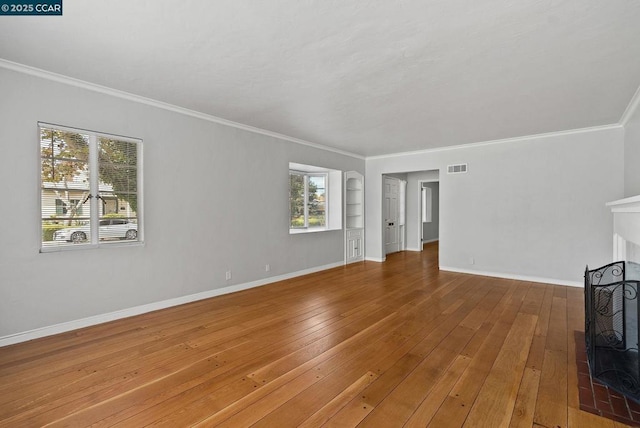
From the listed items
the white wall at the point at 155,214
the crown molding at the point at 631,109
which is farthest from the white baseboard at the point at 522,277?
the white wall at the point at 155,214

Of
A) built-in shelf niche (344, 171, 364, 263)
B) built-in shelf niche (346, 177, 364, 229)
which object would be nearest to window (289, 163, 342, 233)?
built-in shelf niche (344, 171, 364, 263)

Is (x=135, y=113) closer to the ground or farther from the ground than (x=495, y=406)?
farther from the ground

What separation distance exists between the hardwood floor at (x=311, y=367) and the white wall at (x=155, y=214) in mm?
415

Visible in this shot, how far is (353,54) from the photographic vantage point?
8.75 ft

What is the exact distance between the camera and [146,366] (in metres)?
2.58

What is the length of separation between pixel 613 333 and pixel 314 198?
16.9 feet

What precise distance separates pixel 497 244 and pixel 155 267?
6.00 meters

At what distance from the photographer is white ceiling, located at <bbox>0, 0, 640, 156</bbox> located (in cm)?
210

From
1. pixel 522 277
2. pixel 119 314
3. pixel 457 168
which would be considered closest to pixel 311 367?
pixel 119 314

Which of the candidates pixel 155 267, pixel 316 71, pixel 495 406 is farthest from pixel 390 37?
pixel 155 267

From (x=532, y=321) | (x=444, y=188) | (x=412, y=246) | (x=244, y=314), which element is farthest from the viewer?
(x=412, y=246)

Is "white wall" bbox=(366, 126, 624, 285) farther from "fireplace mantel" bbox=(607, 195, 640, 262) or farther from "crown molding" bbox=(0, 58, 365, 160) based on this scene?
"crown molding" bbox=(0, 58, 365, 160)

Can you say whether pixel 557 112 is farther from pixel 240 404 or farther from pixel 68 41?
pixel 68 41

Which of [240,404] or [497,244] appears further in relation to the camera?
[497,244]
